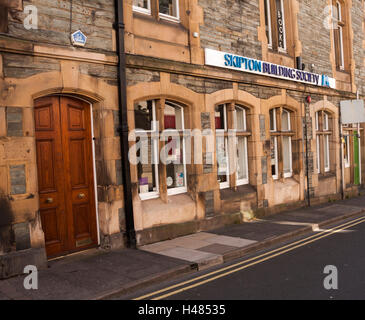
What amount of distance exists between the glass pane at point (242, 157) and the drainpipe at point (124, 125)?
4.68 metres

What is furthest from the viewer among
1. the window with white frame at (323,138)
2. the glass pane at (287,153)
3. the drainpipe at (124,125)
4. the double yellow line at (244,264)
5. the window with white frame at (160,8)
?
the window with white frame at (323,138)

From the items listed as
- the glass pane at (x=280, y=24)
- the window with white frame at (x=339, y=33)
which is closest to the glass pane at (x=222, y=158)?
the glass pane at (x=280, y=24)

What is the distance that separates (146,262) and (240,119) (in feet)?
20.2

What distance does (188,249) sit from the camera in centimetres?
750

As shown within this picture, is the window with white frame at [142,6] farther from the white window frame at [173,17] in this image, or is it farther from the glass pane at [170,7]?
the glass pane at [170,7]

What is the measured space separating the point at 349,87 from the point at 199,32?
1026 cm

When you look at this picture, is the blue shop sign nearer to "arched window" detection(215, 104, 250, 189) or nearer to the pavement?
"arched window" detection(215, 104, 250, 189)

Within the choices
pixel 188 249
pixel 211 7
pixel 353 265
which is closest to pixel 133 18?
pixel 211 7

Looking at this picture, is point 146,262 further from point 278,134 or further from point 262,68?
point 278,134

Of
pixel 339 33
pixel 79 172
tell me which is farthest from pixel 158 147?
pixel 339 33

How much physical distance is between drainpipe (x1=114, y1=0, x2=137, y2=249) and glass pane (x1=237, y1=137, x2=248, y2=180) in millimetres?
4684

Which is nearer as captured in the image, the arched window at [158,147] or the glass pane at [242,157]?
the arched window at [158,147]

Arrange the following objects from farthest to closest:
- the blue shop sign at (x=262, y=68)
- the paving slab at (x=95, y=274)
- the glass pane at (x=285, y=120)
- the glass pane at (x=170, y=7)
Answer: the glass pane at (x=285, y=120) → the blue shop sign at (x=262, y=68) → the glass pane at (x=170, y=7) → the paving slab at (x=95, y=274)

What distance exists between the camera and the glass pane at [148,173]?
8445 mm
